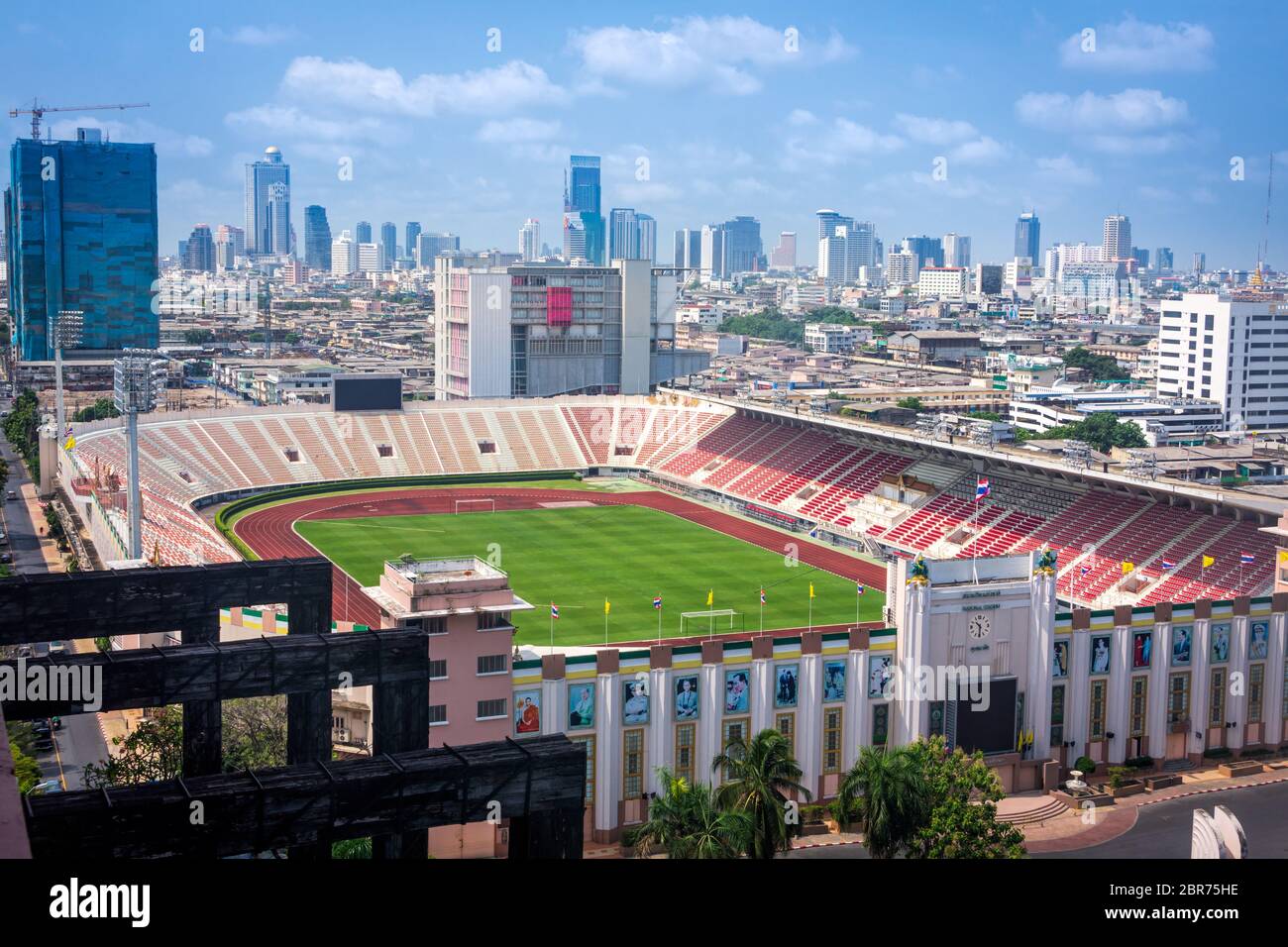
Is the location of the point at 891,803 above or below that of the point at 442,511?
above

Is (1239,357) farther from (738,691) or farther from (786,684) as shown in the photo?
(738,691)

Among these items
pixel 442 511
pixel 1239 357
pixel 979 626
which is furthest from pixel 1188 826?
pixel 1239 357

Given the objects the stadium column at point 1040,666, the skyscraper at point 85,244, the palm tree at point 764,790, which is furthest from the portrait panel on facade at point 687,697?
the skyscraper at point 85,244

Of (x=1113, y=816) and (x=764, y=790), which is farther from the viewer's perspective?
(x=1113, y=816)

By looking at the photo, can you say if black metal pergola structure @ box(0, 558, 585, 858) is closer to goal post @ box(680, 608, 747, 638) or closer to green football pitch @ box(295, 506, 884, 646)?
green football pitch @ box(295, 506, 884, 646)

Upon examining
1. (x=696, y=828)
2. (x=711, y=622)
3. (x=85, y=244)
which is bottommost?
(x=711, y=622)

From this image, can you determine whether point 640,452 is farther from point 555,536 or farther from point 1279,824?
point 1279,824

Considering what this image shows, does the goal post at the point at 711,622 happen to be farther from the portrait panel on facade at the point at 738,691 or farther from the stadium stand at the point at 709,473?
the portrait panel on facade at the point at 738,691
